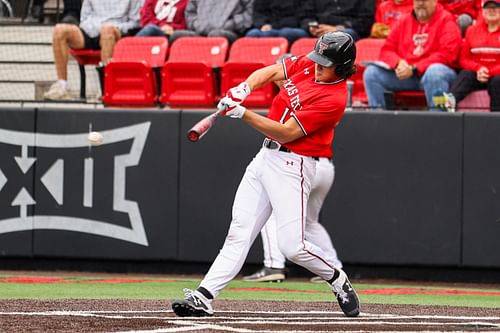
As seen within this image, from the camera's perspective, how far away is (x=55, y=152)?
35.8 feet

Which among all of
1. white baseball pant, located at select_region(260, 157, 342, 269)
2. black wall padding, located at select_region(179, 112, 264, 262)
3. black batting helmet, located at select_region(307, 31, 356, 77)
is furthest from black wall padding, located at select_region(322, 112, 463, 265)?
black batting helmet, located at select_region(307, 31, 356, 77)

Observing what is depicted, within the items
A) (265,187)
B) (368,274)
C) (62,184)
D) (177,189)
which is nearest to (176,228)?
(177,189)

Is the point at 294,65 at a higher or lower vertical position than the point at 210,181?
higher

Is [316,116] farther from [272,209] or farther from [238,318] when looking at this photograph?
[238,318]

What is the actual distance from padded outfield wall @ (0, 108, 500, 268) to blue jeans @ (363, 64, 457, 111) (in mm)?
400

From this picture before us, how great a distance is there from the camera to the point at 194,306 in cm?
623

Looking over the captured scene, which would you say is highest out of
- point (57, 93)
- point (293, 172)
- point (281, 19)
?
point (281, 19)

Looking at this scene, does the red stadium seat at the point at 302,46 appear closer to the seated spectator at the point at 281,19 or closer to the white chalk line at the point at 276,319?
the seated spectator at the point at 281,19

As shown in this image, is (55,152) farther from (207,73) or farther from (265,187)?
(265,187)

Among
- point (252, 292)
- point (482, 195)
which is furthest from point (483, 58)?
point (252, 292)

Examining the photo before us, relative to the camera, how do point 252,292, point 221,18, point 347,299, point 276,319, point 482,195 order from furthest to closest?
point 221,18 → point 482,195 → point 252,292 → point 347,299 → point 276,319

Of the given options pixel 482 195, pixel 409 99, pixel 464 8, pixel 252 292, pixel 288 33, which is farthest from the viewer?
pixel 288 33

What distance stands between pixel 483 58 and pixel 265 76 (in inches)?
174

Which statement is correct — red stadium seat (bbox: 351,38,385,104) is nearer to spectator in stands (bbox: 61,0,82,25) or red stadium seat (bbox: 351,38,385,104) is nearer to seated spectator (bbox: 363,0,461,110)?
seated spectator (bbox: 363,0,461,110)
